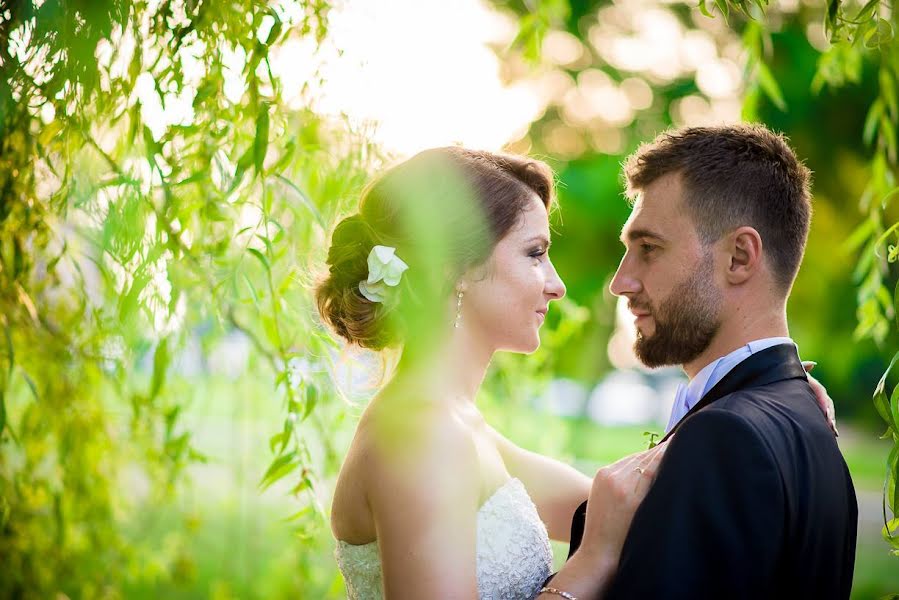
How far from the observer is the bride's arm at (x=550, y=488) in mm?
2846

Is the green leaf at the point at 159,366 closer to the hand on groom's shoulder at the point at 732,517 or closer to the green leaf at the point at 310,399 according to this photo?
the green leaf at the point at 310,399

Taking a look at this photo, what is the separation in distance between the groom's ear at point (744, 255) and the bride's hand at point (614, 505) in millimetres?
437

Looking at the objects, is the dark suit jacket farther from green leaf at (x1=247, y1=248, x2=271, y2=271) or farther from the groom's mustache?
green leaf at (x1=247, y1=248, x2=271, y2=271)

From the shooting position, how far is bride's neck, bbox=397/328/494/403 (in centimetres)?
250

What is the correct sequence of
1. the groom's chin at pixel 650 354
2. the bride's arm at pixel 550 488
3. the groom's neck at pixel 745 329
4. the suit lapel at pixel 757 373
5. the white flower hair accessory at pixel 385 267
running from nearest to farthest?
1. the suit lapel at pixel 757 373
2. the groom's neck at pixel 745 329
3. the groom's chin at pixel 650 354
4. the white flower hair accessory at pixel 385 267
5. the bride's arm at pixel 550 488

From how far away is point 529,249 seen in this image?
2531mm

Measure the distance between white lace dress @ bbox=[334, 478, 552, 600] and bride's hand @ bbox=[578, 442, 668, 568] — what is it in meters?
0.39

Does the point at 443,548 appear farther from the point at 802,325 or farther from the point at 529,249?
the point at 802,325

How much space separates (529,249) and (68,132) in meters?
1.14

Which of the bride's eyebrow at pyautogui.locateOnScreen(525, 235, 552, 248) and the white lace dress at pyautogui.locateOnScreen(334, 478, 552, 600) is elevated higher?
the bride's eyebrow at pyautogui.locateOnScreen(525, 235, 552, 248)

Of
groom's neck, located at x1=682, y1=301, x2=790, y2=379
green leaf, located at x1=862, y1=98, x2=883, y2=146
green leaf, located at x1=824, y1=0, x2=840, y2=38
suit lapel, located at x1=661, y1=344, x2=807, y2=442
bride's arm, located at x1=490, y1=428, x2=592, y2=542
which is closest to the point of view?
green leaf, located at x1=824, y1=0, x2=840, y2=38

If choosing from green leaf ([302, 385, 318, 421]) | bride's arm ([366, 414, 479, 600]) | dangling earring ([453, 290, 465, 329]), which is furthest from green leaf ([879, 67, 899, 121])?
green leaf ([302, 385, 318, 421])

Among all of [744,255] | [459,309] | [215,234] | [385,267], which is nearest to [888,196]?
[744,255]

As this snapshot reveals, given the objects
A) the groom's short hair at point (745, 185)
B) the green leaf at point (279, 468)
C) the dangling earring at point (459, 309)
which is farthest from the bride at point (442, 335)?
the groom's short hair at point (745, 185)
